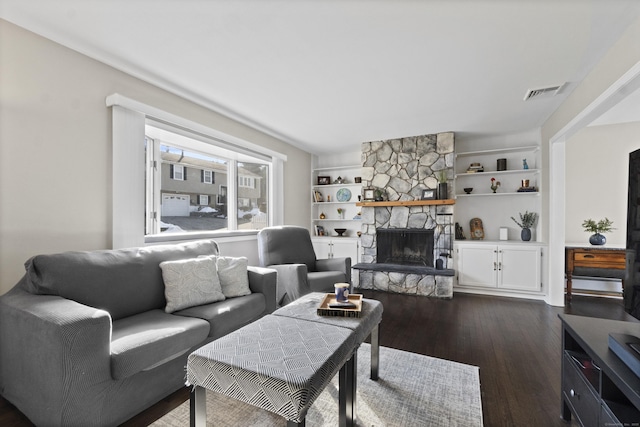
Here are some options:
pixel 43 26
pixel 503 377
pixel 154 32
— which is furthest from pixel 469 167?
pixel 43 26

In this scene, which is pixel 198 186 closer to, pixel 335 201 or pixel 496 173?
pixel 335 201

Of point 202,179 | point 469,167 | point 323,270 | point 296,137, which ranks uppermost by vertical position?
point 296,137

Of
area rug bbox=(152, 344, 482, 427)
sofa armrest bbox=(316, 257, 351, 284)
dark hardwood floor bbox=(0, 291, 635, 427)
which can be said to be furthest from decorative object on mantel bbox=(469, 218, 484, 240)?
area rug bbox=(152, 344, 482, 427)

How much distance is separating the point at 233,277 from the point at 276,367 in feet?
4.88

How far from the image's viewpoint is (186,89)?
2787 millimetres

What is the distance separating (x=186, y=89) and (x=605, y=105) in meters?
3.72

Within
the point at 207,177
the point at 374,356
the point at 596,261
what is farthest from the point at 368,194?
the point at 374,356

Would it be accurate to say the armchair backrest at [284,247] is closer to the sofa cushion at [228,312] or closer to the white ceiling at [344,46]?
the sofa cushion at [228,312]

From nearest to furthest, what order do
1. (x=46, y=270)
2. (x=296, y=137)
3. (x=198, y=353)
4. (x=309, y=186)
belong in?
(x=198, y=353), (x=46, y=270), (x=296, y=137), (x=309, y=186)

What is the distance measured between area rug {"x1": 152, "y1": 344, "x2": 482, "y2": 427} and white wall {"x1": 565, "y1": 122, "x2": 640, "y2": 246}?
3.54m

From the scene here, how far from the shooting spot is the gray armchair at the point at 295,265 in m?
3.05

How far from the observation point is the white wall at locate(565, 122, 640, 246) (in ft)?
12.8

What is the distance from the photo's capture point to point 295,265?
3.07 m

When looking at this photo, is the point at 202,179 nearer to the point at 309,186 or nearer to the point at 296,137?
the point at 296,137
